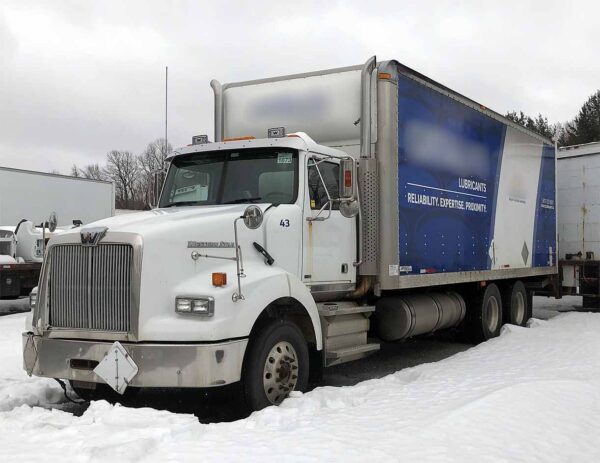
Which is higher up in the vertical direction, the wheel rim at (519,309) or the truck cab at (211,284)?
the truck cab at (211,284)

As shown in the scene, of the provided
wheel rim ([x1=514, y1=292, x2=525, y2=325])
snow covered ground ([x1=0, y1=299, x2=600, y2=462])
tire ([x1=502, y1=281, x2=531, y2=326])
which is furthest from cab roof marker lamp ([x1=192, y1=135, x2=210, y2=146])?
wheel rim ([x1=514, y1=292, x2=525, y2=325])

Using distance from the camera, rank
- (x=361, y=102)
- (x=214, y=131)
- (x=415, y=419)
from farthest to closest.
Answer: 1. (x=214, y=131)
2. (x=361, y=102)
3. (x=415, y=419)

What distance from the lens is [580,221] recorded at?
13.1m

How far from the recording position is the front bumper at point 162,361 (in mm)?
4891

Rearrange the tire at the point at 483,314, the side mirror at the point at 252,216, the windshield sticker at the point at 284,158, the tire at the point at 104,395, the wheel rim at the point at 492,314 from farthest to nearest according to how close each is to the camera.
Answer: the wheel rim at the point at 492,314
the tire at the point at 483,314
the windshield sticker at the point at 284,158
the tire at the point at 104,395
the side mirror at the point at 252,216

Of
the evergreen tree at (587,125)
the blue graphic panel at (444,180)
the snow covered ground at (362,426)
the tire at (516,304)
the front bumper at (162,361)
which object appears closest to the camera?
the snow covered ground at (362,426)

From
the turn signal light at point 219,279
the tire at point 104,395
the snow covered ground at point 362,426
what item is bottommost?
the tire at point 104,395

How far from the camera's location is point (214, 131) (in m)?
8.45

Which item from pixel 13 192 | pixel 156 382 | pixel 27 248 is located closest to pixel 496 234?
pixel 156 382

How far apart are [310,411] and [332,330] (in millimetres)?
1488

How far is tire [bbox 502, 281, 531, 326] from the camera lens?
438 inches

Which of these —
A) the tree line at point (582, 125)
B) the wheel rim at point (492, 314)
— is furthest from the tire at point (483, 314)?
the tree line at point (582, 125)

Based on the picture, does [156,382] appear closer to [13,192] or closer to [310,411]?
[310,411]

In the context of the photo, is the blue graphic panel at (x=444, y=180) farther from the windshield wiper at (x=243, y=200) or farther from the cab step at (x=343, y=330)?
the windshield wiper at (x=243, y=200)
